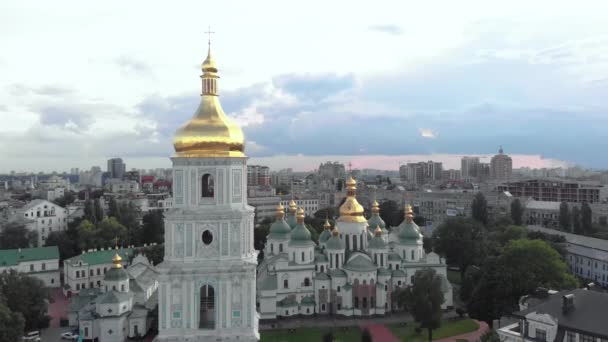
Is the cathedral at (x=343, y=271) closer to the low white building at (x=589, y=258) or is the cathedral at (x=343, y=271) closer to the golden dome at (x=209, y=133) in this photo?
the low white building at (x=589, y=258)

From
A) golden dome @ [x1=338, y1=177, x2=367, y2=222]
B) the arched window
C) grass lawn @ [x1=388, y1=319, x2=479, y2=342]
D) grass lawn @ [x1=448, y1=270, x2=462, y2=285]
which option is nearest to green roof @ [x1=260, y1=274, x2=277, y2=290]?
golden dome @ [x1=338, y1=177, x2=367, y2=222]

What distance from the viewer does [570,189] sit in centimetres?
8238

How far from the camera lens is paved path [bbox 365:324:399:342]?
2855cm

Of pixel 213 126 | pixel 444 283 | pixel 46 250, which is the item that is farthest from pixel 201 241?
pixel 46 250

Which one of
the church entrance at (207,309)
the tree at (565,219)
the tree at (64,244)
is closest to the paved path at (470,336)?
the church entrance at (207,309)

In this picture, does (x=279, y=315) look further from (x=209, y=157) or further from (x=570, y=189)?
(x=570, y=189)

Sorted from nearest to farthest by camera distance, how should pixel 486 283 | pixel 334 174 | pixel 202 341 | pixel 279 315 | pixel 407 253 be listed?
pixel 202 341 → pixel 486 283 → pixel 279 315 → pixel 407 253 → pixel 334 174

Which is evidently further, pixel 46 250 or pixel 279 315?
pixel 46 250

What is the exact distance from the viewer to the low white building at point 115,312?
27797mm

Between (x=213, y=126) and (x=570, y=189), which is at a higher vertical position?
(x=213, y=126)

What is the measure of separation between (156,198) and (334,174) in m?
80.0

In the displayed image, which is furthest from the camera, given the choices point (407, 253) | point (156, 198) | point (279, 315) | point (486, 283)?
point (156, 198)

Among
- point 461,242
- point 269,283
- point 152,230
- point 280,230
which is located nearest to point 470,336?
point 269,283

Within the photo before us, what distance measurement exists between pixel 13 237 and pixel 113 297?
89.1 ft
